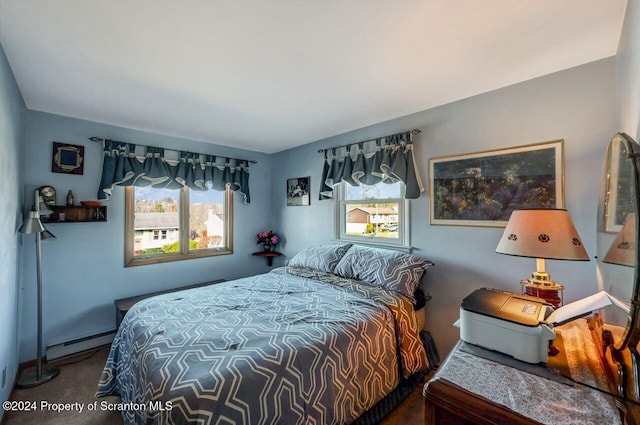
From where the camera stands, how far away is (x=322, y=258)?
2.95 meters

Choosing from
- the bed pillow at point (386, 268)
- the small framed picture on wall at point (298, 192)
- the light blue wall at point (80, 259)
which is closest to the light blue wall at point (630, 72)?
the bed pillow at point (386, 268)

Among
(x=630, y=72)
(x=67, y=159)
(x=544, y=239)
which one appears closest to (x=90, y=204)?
(x=67, y=159)

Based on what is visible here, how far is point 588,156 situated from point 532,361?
158 centimetres

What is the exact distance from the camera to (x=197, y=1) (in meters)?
1.25

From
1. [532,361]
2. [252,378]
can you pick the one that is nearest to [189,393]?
[252,378]

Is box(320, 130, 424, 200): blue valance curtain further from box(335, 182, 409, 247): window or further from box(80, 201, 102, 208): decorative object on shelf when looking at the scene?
box(80, 201, 102, 208): decorative object on shelf

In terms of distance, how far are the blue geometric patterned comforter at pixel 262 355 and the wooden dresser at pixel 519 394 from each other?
667 mm

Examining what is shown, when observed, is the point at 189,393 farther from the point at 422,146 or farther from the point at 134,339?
the point at 422,146

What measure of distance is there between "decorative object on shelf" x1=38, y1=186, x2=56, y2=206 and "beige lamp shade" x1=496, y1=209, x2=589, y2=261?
151 inches

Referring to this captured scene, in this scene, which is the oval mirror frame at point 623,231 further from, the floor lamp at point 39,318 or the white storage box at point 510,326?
the floor lamp at point 39,318

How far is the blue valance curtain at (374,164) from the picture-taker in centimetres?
259

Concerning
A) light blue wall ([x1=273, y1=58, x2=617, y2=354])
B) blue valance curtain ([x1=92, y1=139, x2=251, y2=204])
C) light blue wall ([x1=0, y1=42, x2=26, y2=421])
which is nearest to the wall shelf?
blue valance curtain ([x1=92, y1=139, x2=251, y2=204])

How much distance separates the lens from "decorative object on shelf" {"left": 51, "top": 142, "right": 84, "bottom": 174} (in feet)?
8.65

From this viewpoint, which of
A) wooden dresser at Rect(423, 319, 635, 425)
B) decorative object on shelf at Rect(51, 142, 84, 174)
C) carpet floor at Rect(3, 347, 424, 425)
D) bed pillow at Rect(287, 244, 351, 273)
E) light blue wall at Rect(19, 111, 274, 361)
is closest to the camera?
wooden dresser at Rect(423, 319, 635, 425)
